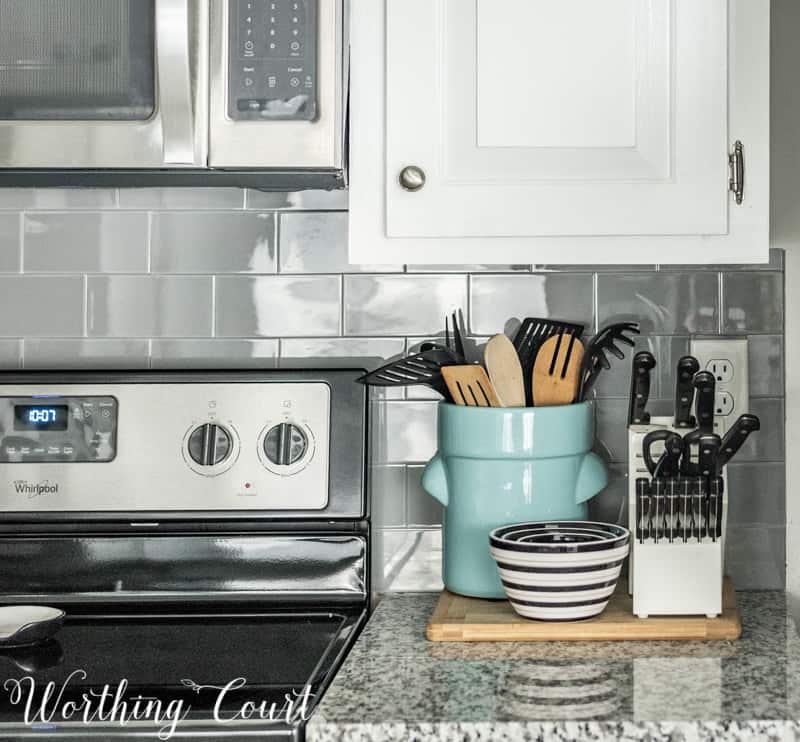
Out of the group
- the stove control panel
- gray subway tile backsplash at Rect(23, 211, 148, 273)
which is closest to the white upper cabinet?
the stove control panel

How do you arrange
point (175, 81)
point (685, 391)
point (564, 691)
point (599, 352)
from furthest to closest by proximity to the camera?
point (599, 352), point (685, 391), point (175, 81), point (564, 691)

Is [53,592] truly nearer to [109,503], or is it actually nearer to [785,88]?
[109,503]

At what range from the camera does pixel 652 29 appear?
3.73ft

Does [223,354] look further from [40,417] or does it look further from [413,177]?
[413,177]

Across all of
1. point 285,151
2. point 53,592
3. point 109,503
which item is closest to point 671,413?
point 285,151

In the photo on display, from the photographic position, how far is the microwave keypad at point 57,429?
1378mm

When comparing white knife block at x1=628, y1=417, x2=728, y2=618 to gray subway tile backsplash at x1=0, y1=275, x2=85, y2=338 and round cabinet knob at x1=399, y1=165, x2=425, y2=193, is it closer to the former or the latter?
round cabinet knob at x1=399, y1=165, x2=425, y2=193

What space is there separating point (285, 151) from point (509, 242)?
11.4 inches

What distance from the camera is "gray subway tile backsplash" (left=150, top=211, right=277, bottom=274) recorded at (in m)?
1.45

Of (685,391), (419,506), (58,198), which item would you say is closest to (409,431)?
(419,506)

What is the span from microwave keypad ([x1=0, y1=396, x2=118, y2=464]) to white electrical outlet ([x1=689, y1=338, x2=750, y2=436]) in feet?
2.87

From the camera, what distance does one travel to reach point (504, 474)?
1260 millimetres

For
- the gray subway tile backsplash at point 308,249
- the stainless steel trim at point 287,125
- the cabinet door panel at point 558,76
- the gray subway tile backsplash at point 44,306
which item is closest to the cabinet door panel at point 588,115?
the cabinet door panel at point 558,76

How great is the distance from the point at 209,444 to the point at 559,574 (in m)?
0.55
